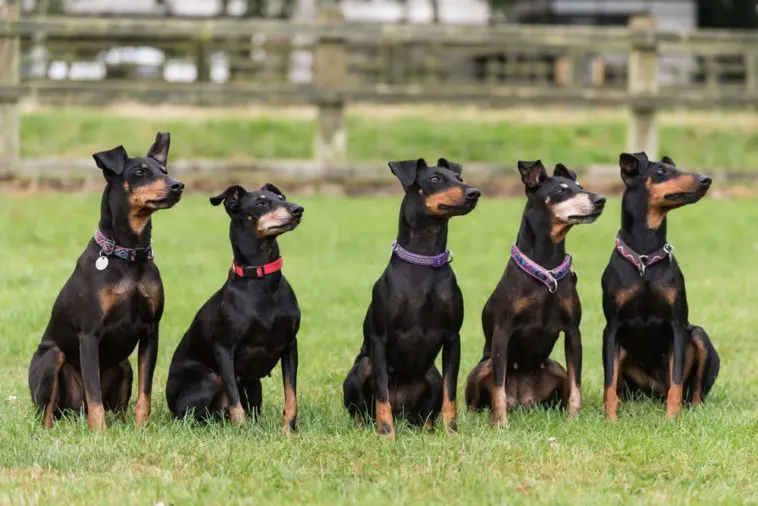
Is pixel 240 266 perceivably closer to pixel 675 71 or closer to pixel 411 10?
pixel 675 71

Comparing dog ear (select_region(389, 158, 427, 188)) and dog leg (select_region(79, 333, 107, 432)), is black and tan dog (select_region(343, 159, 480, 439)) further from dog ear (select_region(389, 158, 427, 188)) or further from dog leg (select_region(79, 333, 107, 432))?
dog leg (select_region(79, 333, 107, 432))

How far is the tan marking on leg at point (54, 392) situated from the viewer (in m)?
6.40

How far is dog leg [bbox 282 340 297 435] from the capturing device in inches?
247

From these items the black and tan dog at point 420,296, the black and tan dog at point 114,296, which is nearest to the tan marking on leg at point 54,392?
the black and tan dog at point 114,296

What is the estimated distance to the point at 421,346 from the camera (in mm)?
6367

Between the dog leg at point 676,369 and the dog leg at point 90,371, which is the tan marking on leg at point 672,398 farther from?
the dog leg at point 90,371

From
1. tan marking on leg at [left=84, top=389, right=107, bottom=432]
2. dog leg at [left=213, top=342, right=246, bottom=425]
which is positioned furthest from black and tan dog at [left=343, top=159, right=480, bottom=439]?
tan marking on leg at [left=84, top=389, right=107, bottom=432]

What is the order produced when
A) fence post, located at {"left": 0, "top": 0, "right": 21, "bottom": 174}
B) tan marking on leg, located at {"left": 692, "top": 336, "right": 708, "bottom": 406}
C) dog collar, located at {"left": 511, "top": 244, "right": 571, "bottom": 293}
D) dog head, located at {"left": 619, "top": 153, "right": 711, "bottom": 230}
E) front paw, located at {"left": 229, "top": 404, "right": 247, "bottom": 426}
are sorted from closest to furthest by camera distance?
front paw, located at {"left": 229, "top": 404, "right": 247, "bottom": 426}, dog collar, located at {"left": 511, "top": 244, "right": 571, "bottom": 293}, dog head, located at {"left": 619, "top": 153, "right": 711, "bottom": 230}, tan marking on leg, located at {"left": 692, "top": 336, "right": 708, "bottom": 406}, fence post, located at {"left": 0, "top": 0, "right": 21, "bottom": 174}

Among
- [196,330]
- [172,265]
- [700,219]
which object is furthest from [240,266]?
[700,219]

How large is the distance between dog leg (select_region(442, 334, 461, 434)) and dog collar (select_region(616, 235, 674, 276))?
3.43 ft

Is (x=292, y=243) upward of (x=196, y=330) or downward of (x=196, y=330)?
downward

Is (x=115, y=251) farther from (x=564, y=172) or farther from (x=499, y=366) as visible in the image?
(x=564, y=172)

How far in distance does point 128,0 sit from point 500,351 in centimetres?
3497

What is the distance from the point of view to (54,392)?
6445 mm
